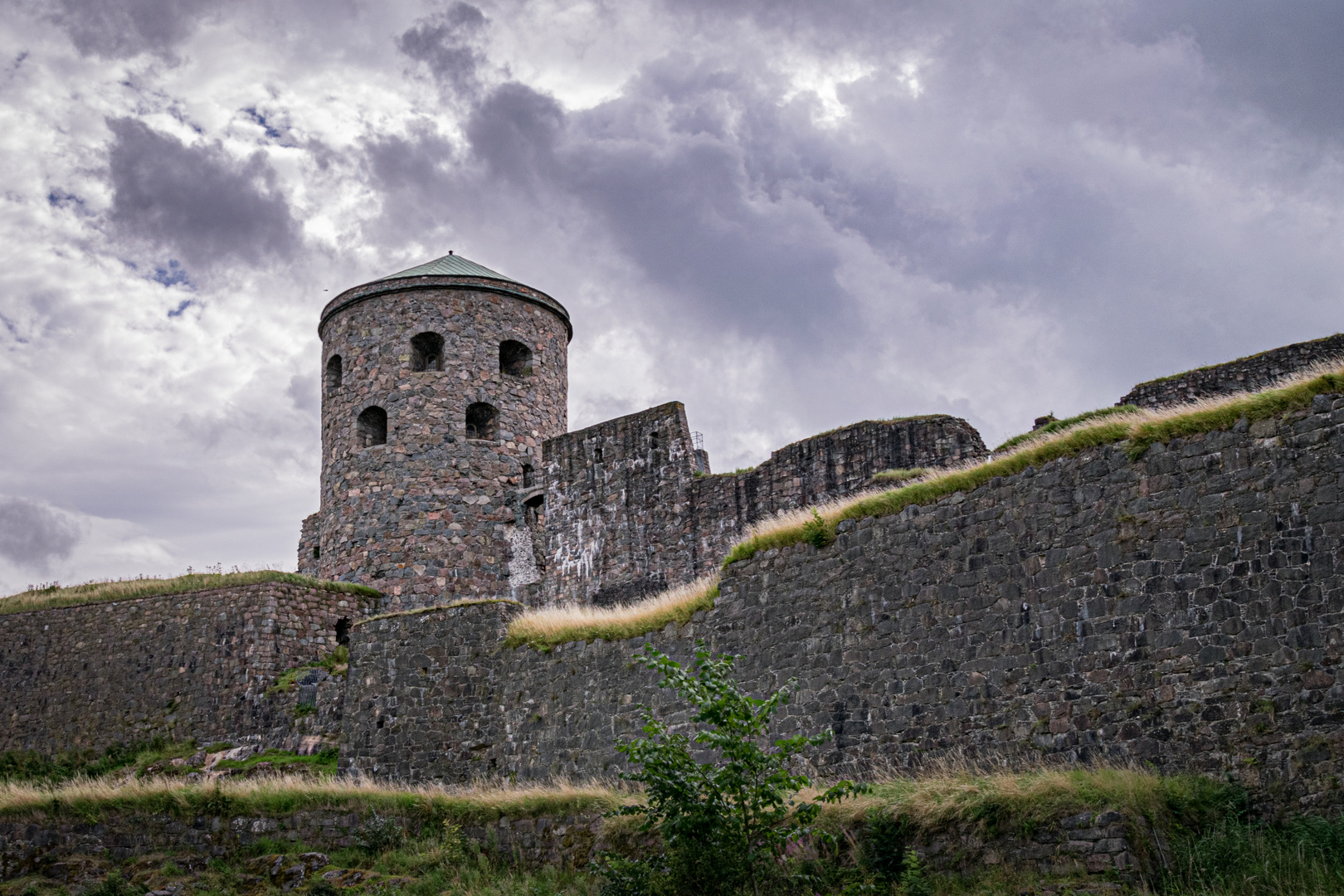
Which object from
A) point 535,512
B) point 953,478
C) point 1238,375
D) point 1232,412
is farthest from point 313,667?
point 1232,412

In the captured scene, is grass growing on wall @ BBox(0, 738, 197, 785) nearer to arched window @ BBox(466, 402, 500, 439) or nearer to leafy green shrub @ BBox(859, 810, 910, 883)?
arched window @ BBox(466, 402, 500, 439)

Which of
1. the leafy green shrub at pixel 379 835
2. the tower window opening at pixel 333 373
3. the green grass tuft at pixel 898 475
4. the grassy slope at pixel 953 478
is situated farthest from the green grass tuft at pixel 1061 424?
the tower window opening at pixel 333 373

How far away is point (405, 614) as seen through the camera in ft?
71.2

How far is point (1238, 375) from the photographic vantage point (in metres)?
18.6

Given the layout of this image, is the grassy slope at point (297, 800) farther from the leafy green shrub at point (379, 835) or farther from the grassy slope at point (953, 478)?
the grassy slope at point (953, 478)

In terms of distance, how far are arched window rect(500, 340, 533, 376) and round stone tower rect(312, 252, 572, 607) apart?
4 cm

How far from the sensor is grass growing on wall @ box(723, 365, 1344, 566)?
489 inches

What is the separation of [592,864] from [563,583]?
537 inches

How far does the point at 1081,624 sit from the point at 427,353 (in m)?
21.5

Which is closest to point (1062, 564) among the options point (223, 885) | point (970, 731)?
point (970, 731)

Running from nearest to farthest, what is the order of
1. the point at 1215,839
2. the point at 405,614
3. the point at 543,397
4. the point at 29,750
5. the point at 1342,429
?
the point at 1215,839
the point at 1342,429
the point at 405,614
the point at 29,750
the point at 543,397

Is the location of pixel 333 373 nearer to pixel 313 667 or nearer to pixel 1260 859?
pixel 313 667

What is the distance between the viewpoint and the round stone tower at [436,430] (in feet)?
94.6

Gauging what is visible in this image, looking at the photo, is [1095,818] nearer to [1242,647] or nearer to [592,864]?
[1242,647]
